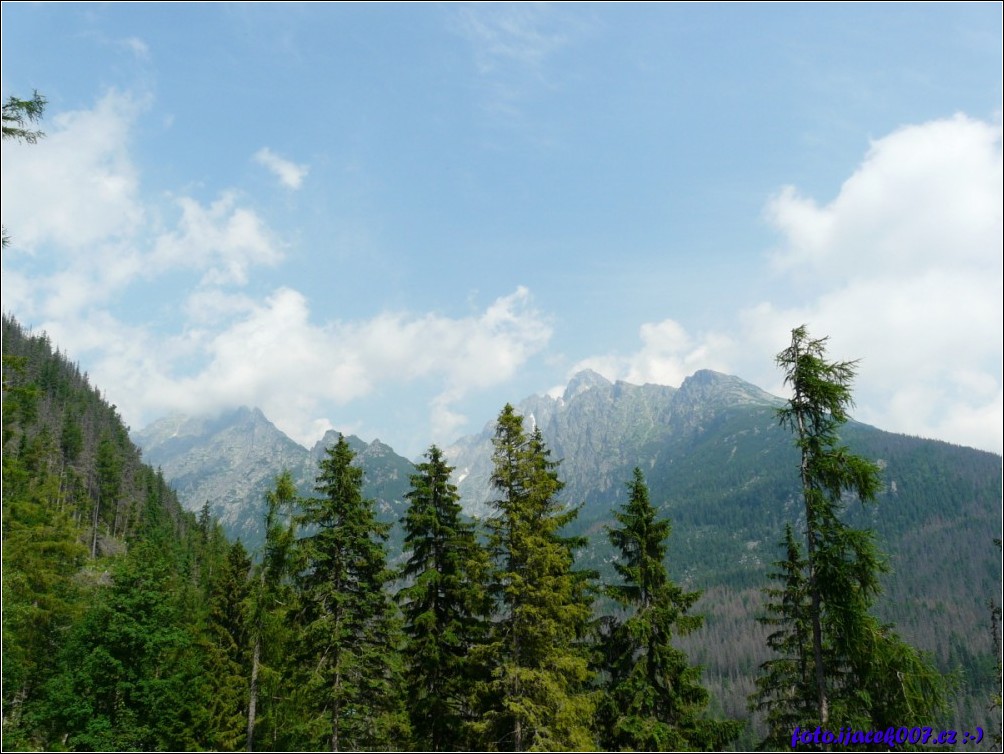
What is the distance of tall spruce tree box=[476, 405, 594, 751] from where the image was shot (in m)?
20.0

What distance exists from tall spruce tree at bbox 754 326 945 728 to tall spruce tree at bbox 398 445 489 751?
444 inches

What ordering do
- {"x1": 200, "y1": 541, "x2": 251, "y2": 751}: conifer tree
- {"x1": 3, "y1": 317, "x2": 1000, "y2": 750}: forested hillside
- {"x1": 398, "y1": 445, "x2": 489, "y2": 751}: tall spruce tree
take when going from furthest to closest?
{"x1": 200, "y1": 541, "x2": 251, "y2": 751}: conifer tree → {"x1": 398, "y1": 445, "x2": 489, "y2": 751}: tall spruce tree → {"x1": 3, "y1": 317, "x2": 1000, "y2": 750}: forested hillside

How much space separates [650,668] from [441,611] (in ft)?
27.2

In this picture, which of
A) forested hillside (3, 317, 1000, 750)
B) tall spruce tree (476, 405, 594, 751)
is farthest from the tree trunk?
tall spruce tree (476, 405, 594, 751)

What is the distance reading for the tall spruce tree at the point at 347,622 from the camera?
77.3 ft

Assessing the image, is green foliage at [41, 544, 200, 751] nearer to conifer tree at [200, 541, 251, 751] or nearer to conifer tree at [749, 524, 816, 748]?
conifer tree at [200, 541, 251, 751]

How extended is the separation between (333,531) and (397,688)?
6.93 metres

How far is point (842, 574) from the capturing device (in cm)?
1689

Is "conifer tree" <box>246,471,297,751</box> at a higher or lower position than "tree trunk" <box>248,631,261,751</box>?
higher

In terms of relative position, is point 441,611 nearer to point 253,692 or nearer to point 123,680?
point 253,692

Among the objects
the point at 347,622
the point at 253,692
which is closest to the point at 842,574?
the point at 347,622

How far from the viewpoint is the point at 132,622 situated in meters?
33.4

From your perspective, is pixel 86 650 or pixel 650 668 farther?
pixel 86 650

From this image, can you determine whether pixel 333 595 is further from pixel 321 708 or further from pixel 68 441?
pixel 68 441
